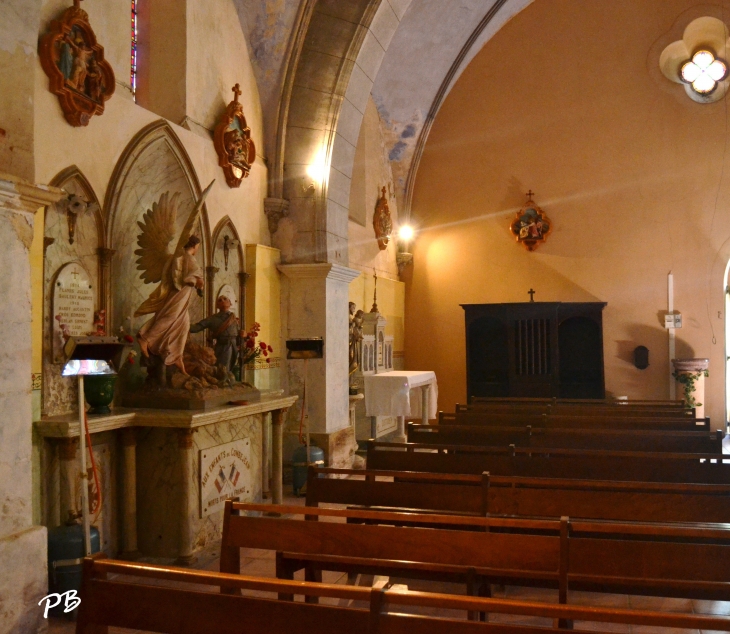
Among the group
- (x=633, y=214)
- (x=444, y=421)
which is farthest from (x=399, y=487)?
(x=633, y=214)

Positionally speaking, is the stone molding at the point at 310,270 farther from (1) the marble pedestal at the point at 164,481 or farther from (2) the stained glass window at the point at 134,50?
(1) the marble pedestal at the point at 164,481

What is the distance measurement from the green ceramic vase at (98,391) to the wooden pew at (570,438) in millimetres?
2384

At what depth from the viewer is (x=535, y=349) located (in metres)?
11.8

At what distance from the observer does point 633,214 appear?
12.1m

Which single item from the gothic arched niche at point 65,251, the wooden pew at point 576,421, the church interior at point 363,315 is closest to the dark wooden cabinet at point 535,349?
the church interior at point 363,315

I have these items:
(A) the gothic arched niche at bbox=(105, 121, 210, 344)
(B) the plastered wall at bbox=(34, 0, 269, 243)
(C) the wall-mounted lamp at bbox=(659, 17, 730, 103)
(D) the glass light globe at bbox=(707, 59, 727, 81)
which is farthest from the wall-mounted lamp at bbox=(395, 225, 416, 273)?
(A) the gothic arched niche at bbox=(105, 121, 210, 344)

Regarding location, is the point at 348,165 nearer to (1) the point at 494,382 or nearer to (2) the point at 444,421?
(2) the point at 444,421

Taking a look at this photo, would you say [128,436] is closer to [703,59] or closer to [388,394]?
[388,394]

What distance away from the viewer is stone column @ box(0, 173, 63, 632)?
144 inches

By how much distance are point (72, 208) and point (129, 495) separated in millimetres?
2054

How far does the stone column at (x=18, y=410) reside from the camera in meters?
3.65

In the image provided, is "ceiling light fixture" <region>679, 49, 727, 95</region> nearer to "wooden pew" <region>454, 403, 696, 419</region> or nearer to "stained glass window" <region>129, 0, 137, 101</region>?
"wooden pew" <region>454, 403, 696, 419</region>

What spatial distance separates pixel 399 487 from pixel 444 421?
9.47ft

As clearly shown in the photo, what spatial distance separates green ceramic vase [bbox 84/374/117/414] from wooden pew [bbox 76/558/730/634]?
8.65 feet
